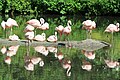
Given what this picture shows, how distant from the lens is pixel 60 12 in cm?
2428

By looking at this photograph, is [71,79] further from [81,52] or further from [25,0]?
[25,0]

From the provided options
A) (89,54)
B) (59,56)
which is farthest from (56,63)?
(89,54)

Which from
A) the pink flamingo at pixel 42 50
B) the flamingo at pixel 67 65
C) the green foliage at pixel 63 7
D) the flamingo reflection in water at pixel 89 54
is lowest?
the green foliage at pixel 63 7


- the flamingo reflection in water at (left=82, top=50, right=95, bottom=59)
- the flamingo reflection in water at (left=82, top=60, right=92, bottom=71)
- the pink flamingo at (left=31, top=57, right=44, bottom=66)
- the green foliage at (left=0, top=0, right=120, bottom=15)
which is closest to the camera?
the flamingo reflection in water at (left=82, top=60, right=92, bottom=71)

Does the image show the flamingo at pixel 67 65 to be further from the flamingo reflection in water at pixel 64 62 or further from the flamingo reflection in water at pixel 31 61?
the flamingo reflection in water at pixel 31 61

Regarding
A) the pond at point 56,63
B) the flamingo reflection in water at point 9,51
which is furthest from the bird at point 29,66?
the flamingo reflection in water at point 9,51

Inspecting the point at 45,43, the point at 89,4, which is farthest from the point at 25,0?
the point at 45,43

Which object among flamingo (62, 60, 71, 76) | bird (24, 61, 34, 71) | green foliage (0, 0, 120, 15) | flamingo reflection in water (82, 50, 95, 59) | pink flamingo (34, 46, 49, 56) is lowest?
green foliage (0, 0, 120, 15)

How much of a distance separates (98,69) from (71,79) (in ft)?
3.82

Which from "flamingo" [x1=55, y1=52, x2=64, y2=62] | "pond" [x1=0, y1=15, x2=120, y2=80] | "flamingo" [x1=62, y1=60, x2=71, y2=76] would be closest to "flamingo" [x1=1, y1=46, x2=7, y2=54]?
"pond" [x1=0, y1=15, x2=120, y2=80]

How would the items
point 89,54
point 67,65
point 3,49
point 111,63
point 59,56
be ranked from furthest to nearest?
point 3,49 → point 89,54 → point 59,56 → point 111,63 → point 67,65

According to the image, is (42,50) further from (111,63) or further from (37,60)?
(111,63)

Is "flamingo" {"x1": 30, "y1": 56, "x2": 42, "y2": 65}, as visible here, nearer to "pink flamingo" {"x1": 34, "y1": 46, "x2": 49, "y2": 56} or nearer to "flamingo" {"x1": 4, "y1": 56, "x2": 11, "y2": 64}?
"flamingo" {"x1": 4, "y1": 56, "x2": 11, "y2": 64}

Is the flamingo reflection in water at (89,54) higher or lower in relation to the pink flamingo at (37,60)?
lower
